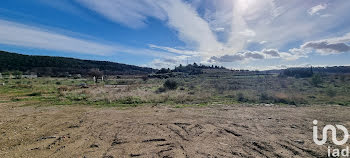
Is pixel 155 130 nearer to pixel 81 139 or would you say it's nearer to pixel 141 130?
pixel 141 130

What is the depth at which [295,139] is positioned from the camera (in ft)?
17.2

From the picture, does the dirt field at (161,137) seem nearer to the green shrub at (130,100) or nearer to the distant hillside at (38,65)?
the green shrub at (130,100)

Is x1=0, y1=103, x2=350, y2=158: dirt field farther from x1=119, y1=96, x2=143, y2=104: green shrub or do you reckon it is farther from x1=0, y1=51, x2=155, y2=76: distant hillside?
x1=0, y1=51, x2=155, y2=76: distant hillside

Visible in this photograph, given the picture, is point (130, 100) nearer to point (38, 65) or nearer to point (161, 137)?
point (161, 137)

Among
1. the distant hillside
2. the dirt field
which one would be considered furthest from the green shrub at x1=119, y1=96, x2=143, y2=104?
the distant hillside

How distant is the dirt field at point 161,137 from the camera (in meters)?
4.39

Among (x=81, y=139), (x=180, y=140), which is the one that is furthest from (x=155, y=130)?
(x=81, y=139)

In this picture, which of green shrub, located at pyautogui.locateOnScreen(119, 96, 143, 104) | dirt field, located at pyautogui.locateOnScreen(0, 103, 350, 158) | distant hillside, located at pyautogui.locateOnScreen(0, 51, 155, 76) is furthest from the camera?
distant hillside, located at pyautogui.locateOnScreen(0, 51, 155, 76)

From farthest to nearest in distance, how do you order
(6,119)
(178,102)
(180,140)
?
(178,102), (6,119), (180,140)

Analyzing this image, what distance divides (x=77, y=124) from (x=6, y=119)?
4.06 meters

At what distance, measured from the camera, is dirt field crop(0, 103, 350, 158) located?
4391mm

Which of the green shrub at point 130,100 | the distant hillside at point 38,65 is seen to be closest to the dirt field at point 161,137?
the green shrub at point 130,100

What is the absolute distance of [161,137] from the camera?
5.39 metres

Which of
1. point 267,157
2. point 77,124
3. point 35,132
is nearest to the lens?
point 267,157
